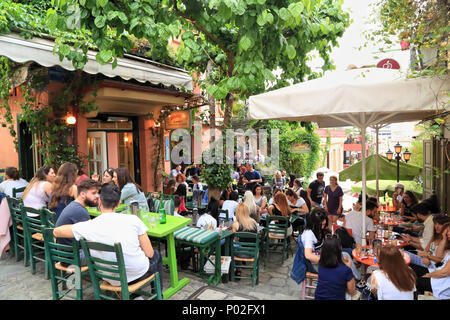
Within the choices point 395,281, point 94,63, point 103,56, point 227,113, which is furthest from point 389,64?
point 94,63

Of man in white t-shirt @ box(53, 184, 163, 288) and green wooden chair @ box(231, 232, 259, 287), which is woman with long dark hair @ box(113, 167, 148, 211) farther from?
man in white t-shirt @ box(53, 184, 163, 288)

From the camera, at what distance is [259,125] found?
50.6 feet

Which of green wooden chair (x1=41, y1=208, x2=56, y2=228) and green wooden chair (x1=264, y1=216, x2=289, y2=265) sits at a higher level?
green wooden chair (x1=41, y1=208, x2=56, y2=228)

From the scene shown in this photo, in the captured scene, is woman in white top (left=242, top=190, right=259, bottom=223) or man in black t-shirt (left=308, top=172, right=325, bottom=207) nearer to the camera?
woman in white top (left=242, top=190, right=259, bottom=223)

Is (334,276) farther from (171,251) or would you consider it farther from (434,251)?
(171,251)

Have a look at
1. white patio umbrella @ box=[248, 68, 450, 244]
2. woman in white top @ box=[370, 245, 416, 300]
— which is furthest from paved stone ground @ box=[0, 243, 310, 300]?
white patio umbrella @ box=[248, 68, 450, 244]

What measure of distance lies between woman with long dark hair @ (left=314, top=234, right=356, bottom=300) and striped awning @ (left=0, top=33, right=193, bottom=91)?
526 centimetres

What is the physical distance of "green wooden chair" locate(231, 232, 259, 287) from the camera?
4.23 metres

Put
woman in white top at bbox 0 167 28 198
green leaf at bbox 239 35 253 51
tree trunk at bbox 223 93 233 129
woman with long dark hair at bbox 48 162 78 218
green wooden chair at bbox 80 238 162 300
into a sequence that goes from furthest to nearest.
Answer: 1. tree trunk at bbox 223 93 233 129
2. woman in white top at bbox 0 167 28 198
3. woman with long dark hair at bbox 48 162 78 218
4. green leaf at bbox 239 35 253 51
5. green wooden chair at bbox 80 238 162 300

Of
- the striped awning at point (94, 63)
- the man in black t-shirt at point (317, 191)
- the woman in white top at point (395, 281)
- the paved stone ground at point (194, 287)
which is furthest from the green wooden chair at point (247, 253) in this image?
the striped awning at point (94, 63)

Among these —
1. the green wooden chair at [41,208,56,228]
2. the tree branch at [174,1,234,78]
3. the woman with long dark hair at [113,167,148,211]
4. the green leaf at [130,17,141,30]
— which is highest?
the tree branch at [174,1,234,78]

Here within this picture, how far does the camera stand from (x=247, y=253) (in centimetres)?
432

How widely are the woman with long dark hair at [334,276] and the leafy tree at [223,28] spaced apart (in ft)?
7.64

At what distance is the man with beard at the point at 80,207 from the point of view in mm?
3385
